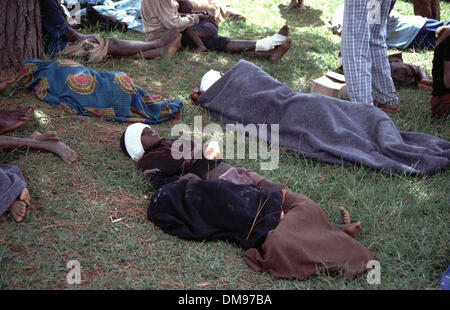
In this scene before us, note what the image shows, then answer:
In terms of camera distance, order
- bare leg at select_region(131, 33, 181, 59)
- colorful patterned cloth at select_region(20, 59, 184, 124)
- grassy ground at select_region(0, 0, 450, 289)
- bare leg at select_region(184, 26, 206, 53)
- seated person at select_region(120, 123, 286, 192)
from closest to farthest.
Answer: grassy ground at select_region(0, 0, 450, 289), seated person at select_region(120, 123, 286, 192), colorful patterned cloth at select_region(20, 59, 184, 124), bare leg at select_region(131, 33, 181, 59), bare leg at select_region(184, 26, 206, 53)

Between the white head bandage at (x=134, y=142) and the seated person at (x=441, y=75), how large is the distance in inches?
104

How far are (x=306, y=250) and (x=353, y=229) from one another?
39 cm

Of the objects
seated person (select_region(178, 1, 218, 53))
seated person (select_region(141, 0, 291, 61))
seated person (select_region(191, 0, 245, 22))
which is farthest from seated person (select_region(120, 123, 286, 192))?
seated person (select_region(191, 0, 245, 22))

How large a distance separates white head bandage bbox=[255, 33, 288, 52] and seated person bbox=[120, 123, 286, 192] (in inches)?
100

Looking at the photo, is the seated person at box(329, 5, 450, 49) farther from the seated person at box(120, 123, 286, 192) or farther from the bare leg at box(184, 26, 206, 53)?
the seated person at box(120, 123, 286, 192)

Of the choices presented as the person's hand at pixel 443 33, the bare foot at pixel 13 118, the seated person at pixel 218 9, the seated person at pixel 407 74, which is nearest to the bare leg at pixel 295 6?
the seated person at pixel 218 9

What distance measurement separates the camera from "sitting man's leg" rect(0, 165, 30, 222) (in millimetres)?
2701

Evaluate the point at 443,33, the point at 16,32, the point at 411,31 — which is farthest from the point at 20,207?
the point at 411,31

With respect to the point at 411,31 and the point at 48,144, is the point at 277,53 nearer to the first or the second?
the point at 411,31

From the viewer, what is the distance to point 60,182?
313 cm

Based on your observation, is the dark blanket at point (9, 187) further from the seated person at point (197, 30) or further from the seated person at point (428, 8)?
the seated person at point (428, 8)

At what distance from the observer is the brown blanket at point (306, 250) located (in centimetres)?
244

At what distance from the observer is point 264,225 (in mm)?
2637

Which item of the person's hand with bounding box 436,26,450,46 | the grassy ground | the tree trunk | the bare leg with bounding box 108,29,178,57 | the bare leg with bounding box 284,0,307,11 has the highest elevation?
the person's hand with bounding box 436,26,450,46
